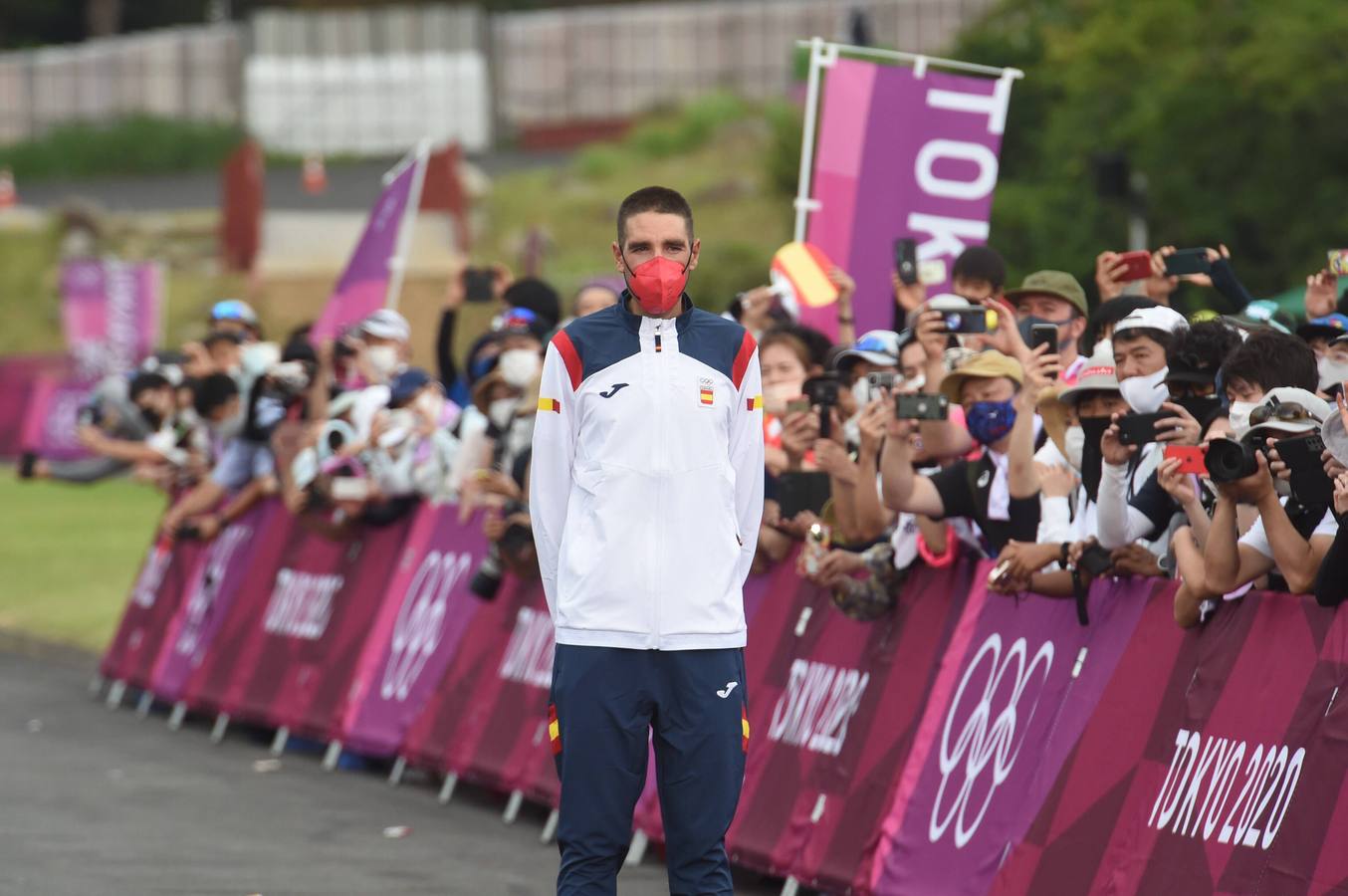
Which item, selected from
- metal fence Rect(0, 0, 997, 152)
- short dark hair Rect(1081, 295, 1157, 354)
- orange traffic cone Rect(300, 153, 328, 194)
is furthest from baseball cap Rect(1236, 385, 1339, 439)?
metal fence Rect(0, 0, 997, 152)

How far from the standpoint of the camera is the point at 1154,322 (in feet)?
28.2

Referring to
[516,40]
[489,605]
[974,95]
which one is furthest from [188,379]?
[516,40]

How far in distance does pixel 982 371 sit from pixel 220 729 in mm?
7715

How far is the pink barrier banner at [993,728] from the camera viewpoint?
27.7 ft

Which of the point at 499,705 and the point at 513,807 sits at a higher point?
the point at 499,705

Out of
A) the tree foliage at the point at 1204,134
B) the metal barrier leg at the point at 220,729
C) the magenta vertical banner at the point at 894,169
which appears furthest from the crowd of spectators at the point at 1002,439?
the tree foliage at the point at 1204,134

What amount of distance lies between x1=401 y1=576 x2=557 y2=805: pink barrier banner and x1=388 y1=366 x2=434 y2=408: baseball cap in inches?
64.1

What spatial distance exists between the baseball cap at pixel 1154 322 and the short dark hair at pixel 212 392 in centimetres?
869

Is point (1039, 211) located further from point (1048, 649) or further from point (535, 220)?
point (1048, 649)

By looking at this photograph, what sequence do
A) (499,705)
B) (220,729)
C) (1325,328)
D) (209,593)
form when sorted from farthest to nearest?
(209,593), (220,729), (499,705), (1325,328)

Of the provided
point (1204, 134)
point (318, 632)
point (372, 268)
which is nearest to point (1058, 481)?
point (318, 632)

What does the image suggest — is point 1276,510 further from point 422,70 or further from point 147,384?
point 422,70

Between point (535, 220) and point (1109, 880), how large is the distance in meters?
50.6

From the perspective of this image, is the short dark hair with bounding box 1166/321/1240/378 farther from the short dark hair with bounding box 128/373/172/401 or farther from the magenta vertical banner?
the short dark hair with bounding box 128/373/172/401
